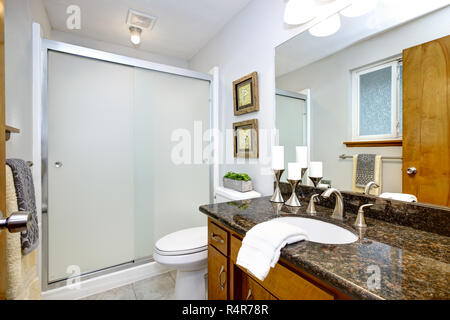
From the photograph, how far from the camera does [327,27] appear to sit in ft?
3.96

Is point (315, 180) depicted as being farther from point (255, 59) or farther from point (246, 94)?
point (255, 59)

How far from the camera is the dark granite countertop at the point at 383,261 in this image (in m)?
0.49

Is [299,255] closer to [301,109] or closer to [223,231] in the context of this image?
[223,231]

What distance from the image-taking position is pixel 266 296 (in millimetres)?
807

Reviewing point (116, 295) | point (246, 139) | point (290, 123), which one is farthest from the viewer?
point (246, 139)

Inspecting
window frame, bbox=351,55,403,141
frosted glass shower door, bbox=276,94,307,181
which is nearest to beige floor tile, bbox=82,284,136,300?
frosted glass shower door, bbox=276,94,307,181

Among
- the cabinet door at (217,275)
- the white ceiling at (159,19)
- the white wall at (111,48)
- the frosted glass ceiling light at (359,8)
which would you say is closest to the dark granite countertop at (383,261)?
the cabinet door at (217,275)

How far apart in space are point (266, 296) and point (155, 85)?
1.89 metres

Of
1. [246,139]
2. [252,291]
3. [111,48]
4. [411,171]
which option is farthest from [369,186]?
[111,48]

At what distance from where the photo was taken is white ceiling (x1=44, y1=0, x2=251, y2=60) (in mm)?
1781

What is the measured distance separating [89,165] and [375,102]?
1.99 meters

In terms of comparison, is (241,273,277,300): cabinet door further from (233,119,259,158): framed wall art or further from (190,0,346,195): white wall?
(233,119,259,158): framed wall art

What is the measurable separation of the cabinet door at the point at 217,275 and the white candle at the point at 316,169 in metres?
0.69
